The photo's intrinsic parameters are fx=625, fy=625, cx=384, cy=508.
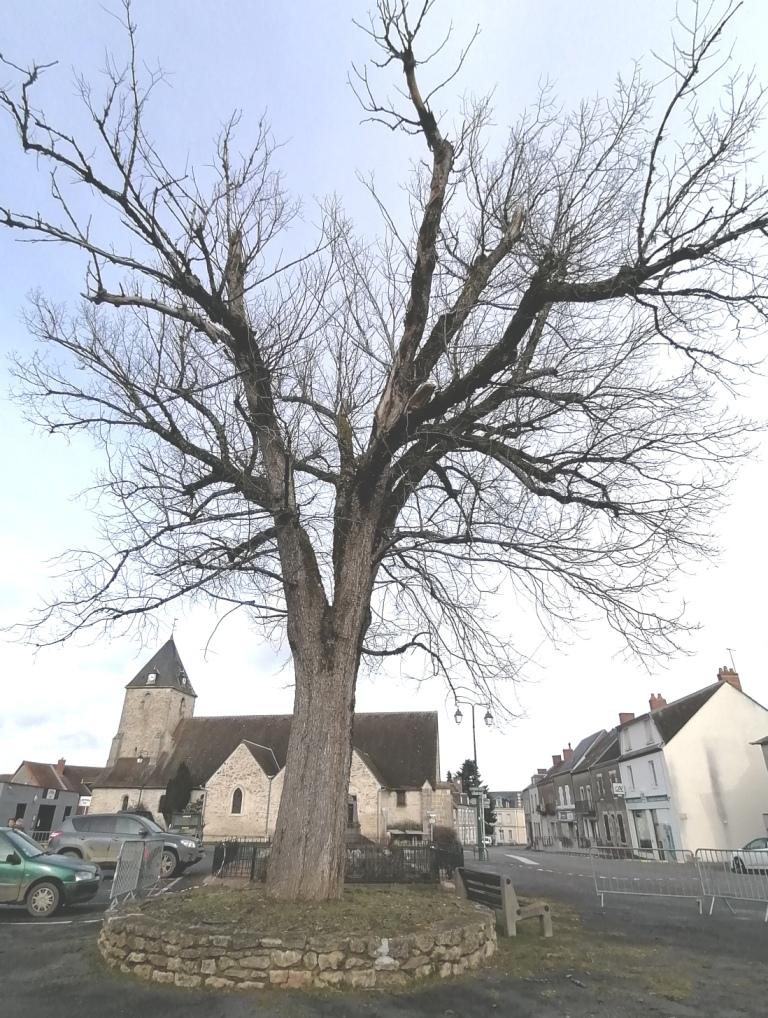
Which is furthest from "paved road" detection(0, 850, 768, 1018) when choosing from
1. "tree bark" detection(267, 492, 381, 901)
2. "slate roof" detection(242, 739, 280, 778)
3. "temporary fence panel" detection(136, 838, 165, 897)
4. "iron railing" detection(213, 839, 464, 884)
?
"slate roof" detection(242, 739, 280, 778)

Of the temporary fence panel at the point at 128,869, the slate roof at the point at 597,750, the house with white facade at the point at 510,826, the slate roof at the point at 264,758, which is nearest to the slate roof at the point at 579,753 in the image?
the slate roof at the point at 597,750

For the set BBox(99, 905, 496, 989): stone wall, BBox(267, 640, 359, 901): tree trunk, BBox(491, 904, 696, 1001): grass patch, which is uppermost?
BBox(267, 640, 359, 901): tree trunk

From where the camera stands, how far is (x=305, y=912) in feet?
20.7

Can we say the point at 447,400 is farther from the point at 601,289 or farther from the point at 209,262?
the point at 209,262

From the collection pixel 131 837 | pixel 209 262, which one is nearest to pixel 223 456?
pixel 209 262

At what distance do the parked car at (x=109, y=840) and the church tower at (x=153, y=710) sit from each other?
29.3m

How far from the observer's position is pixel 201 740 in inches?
1735

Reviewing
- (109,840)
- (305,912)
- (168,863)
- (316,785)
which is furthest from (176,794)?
(305,912)

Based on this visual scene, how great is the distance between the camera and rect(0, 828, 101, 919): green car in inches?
405

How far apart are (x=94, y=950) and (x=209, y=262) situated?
7854 mm

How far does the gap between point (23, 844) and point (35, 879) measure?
0.67 metres

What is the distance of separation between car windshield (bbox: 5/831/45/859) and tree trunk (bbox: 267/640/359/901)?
6.15m

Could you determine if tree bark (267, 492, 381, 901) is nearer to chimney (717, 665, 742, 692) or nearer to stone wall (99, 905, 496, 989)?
stone wall (99, 905, 496, 989)

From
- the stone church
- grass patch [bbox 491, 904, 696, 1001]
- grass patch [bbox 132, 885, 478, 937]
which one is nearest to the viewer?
grass patch [bbox 132, 885, 478, 937]
